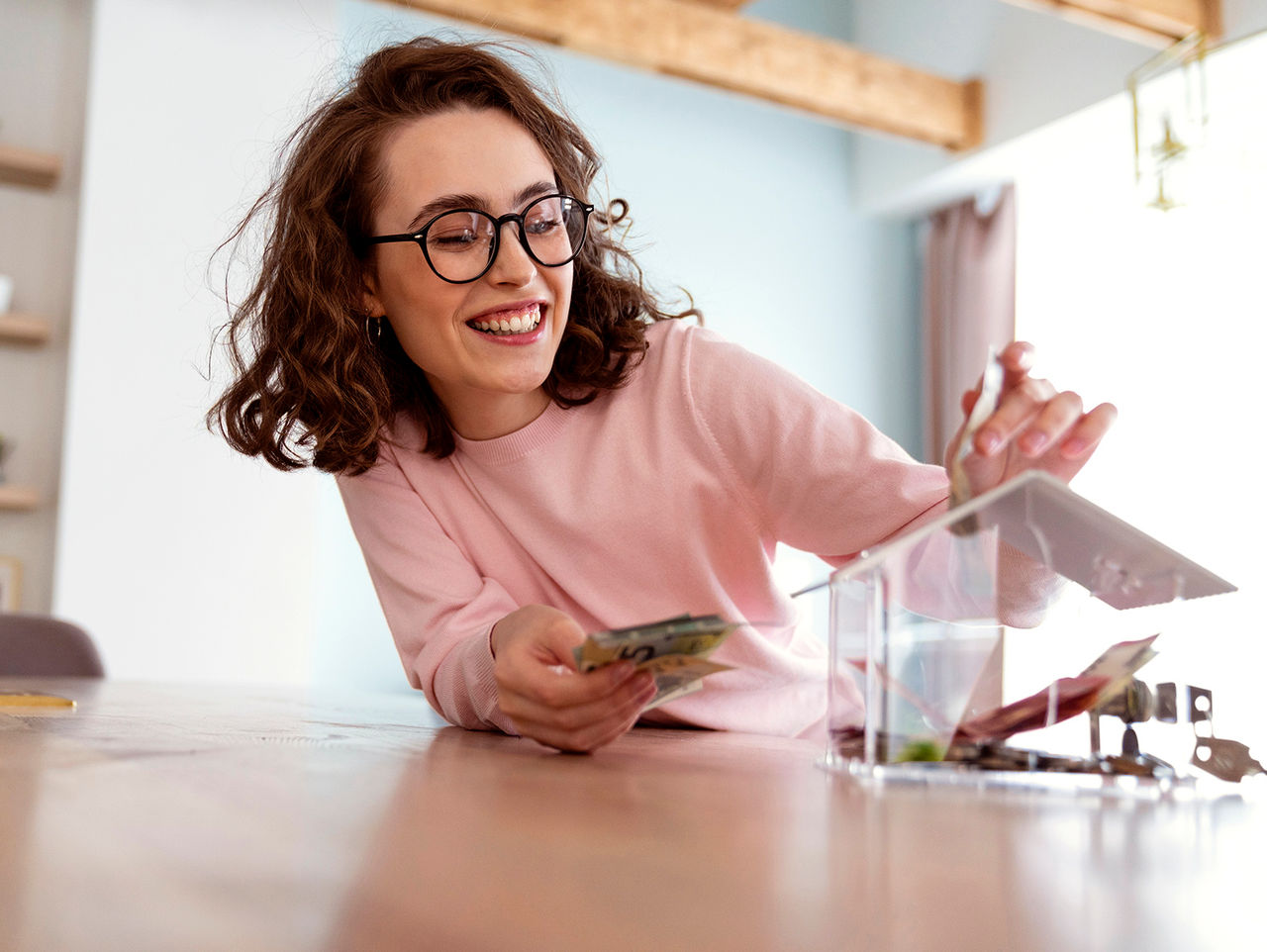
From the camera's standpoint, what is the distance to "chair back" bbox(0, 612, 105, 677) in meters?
2.35

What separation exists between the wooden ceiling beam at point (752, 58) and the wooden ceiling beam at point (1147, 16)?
0.90m

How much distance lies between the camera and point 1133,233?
4887 millimetres

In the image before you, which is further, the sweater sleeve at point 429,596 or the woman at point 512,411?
the woman at point 512,411

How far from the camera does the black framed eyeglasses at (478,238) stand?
1.28 metres

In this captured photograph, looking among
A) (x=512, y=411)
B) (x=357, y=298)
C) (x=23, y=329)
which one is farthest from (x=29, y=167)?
(x=512, y=411)

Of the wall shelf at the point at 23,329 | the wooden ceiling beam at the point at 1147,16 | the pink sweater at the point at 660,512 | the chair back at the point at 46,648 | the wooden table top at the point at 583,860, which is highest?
the wooden ceiling beam at the point at 1147,16

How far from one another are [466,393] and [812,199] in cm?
459

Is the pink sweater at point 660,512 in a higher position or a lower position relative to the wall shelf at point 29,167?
lower

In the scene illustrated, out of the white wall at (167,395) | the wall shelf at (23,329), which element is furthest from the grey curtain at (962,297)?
the wall shelf at (23,329)

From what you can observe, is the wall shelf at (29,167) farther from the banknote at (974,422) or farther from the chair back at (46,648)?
the banknote at (974,422)

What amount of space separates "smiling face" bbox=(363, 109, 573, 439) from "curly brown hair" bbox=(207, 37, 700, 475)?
0.05 m

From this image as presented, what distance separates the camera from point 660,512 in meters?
1.37

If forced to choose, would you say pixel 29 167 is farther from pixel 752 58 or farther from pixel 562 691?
pixel 562 691

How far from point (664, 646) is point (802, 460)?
25.8 inches
